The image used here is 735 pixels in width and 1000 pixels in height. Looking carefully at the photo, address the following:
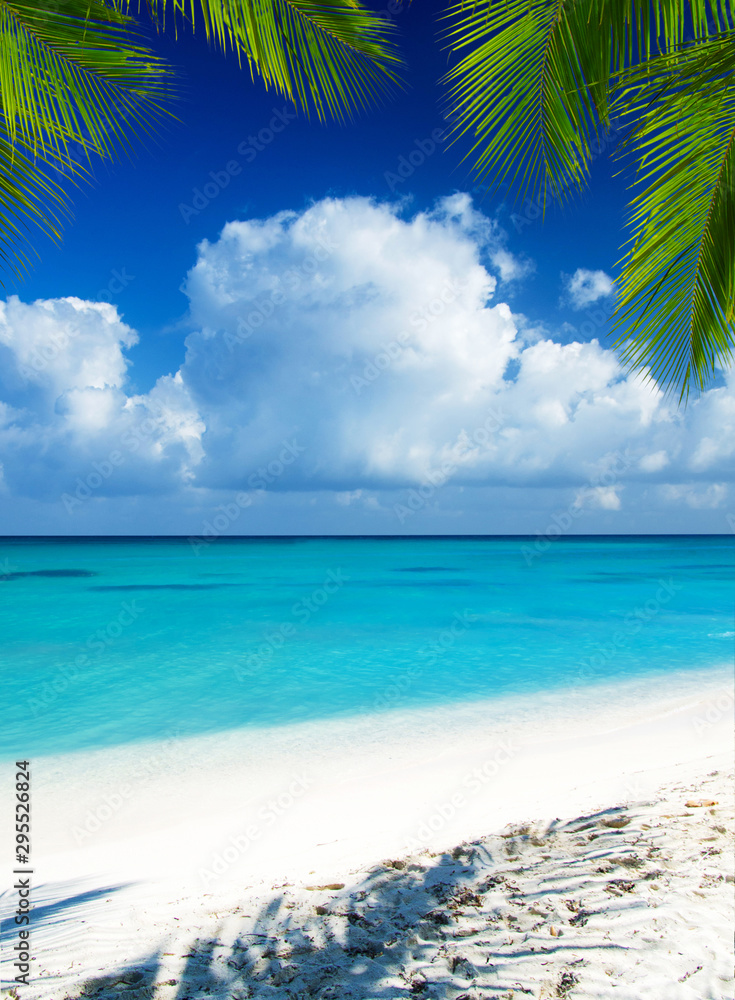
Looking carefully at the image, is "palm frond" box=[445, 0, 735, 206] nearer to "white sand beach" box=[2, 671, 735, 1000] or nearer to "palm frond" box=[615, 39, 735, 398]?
"palm frond" box=[615, 39, 735, 398]

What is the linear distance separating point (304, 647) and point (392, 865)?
9.23m

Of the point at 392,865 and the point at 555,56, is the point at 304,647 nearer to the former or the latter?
the point at 392,865

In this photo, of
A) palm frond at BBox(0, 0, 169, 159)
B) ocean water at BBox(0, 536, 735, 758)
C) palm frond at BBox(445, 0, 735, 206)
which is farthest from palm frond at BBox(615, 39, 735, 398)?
ocean water at BBox(0, 536, 735, 758)

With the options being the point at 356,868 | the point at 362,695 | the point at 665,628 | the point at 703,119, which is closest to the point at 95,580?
the point at 362,695

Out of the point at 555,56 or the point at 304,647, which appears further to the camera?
the point at 304,647

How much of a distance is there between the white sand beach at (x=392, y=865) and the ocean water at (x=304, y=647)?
147 centimetres

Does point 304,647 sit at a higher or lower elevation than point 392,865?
higher

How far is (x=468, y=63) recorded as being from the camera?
2725 mm

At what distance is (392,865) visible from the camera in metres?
3.28

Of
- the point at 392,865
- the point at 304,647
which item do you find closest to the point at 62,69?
the point at 392,865

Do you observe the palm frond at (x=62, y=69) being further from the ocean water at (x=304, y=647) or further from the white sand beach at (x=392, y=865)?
the ocean water at (x=304, y=647)

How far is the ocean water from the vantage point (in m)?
7.73

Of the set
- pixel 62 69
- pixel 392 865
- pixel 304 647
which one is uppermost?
pixel 62 69

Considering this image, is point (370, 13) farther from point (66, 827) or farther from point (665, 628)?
point (665, 628)
